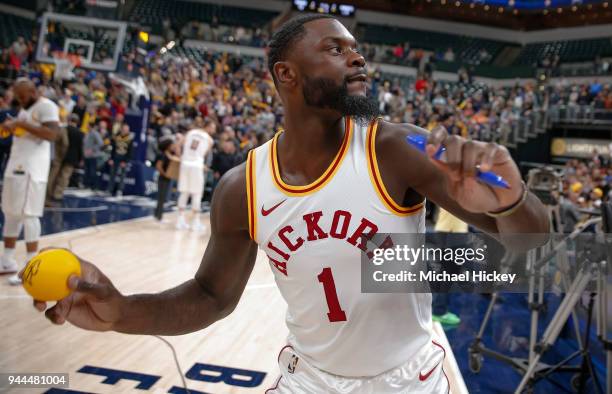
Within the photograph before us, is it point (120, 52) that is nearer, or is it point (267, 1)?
point (120, 52)

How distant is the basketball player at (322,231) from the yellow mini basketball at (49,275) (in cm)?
5

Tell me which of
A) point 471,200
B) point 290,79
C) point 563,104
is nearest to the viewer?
point 471,200

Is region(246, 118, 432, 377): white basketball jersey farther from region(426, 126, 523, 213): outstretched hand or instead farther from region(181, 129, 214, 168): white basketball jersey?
region(181, 129, 214, 168): white basketball jersey

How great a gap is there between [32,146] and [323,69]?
13.5ft

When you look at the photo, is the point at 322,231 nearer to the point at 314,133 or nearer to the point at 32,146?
the point at 314,133

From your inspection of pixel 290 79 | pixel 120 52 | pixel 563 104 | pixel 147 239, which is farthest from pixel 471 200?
pixel 563 104

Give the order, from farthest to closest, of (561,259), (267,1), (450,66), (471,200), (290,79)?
(267,1) → (450,66) → (561,259) → (290,79) → (471,200)

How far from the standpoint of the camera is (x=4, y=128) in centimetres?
451

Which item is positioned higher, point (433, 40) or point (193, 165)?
point (433, 40)

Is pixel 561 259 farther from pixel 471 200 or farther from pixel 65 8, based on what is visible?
pixel 65 8

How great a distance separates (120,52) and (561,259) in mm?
10900

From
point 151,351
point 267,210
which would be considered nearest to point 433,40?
point 151,351

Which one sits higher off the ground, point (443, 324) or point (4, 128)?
point (4, 128)

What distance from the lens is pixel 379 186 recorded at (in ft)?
4.53
